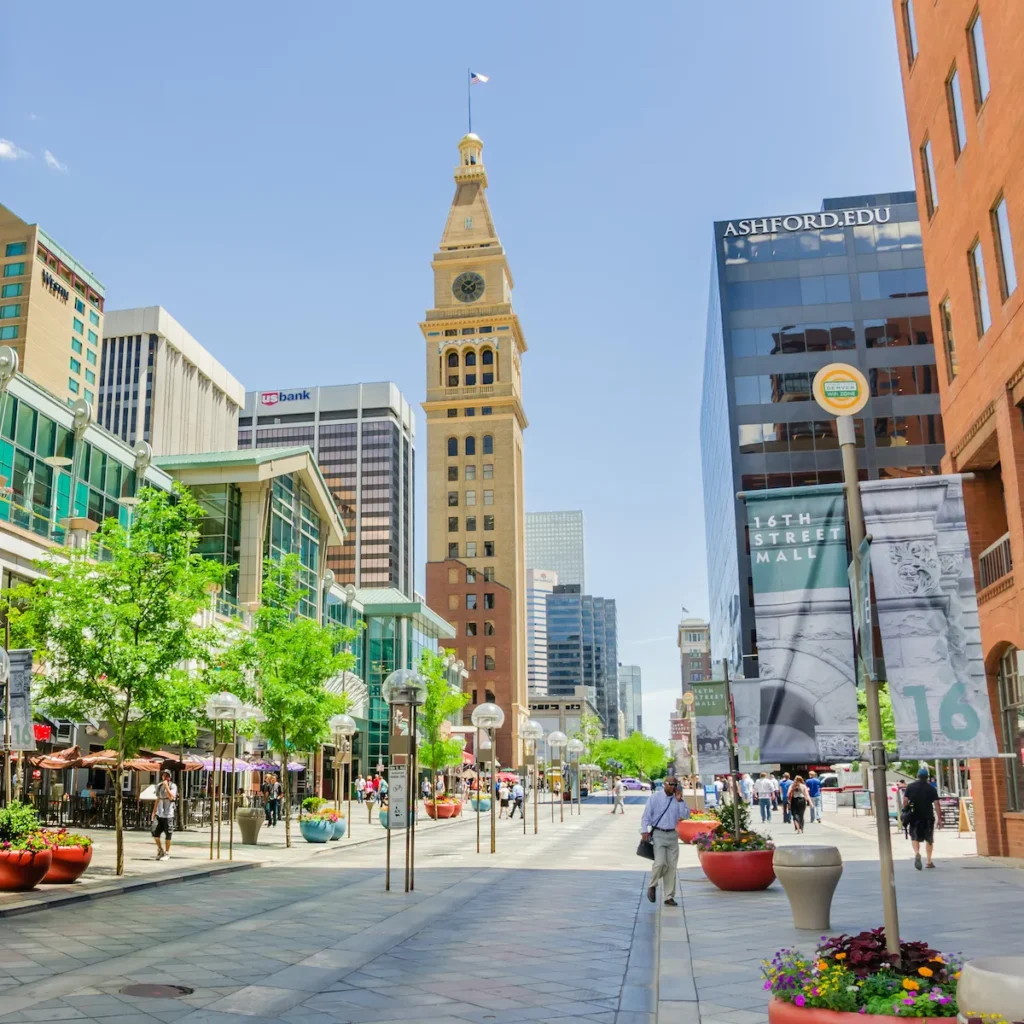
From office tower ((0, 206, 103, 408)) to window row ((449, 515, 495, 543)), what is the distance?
172 feet

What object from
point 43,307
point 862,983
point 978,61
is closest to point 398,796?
point 862,983

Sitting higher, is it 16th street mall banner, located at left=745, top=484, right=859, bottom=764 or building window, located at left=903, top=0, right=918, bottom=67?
building window, located at left=903, top=0, right=918, bottom=67

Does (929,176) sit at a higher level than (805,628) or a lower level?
higher

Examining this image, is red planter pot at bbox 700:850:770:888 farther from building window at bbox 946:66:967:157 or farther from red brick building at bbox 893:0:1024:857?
building window at bbox 946:66:967:157

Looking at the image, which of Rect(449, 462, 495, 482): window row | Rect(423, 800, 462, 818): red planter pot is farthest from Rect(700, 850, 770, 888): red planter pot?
Rect(449, 462, 495, 482): window row

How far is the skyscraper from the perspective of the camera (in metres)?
118

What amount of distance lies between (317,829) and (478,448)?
308 feet

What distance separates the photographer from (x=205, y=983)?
10.3 metres

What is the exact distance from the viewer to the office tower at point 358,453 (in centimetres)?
17362

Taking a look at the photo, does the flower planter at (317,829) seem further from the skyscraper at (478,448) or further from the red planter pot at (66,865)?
the skyscraper at (478,448)

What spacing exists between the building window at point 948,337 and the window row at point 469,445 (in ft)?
327

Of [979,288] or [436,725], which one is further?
[436,725]

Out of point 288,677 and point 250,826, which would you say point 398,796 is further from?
point 288,677

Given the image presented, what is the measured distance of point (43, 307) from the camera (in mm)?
137500
